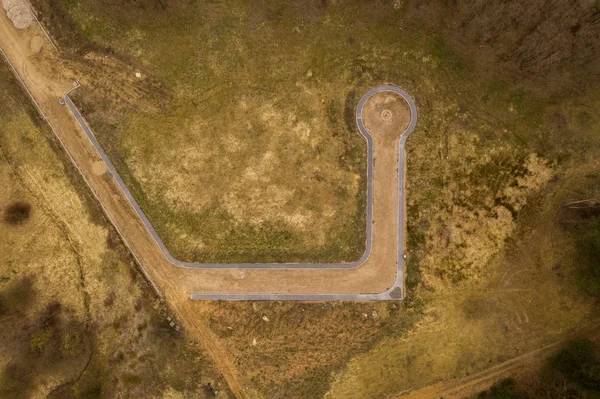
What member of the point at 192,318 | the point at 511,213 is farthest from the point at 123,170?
the point at 511,213

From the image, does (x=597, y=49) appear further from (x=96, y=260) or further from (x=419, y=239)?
(x=96, y=260)

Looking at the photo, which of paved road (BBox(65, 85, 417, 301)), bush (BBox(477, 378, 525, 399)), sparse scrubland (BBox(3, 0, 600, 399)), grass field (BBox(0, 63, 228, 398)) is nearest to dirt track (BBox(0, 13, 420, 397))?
paved road (BBox(65, 85, 417, 301))

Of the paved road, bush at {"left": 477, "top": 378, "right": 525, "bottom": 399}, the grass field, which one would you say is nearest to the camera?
bush at {"left": 477, "top": 378, "right": 525, "bottom": 399}

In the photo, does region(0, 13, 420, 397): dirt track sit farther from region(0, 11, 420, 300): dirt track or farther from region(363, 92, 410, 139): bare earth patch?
region(363, 92, 410, 139): bare earth patch

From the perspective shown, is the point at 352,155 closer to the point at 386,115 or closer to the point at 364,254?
the point at 386,115

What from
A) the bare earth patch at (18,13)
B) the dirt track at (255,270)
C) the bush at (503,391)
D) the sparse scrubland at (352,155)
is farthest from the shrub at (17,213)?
the bush at (503,391)

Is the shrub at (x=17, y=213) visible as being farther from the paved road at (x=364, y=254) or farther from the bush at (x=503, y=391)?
the bush at (x=503, y=391)
